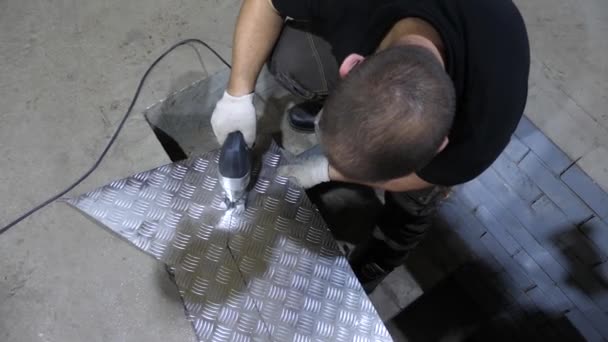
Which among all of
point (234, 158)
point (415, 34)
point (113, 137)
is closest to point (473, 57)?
point (415, 34)

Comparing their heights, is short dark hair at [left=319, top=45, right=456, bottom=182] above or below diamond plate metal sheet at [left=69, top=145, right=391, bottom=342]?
above

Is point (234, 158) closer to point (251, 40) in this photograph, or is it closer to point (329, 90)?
point (251, 40)

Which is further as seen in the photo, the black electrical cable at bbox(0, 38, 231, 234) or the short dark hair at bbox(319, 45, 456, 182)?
the black electrical cable at bbox(0, 38, 231, 234)

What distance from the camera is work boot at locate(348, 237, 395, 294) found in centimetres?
181

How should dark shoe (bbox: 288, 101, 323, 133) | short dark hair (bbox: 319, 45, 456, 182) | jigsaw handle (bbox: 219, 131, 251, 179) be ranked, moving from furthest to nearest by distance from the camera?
dark shoe (bbox: 288, 101, 323, 133)
jigsaw handle (bbox: 219, 131, 251, 179)
short dark hair (bbox: 319, 45, 456, 182)

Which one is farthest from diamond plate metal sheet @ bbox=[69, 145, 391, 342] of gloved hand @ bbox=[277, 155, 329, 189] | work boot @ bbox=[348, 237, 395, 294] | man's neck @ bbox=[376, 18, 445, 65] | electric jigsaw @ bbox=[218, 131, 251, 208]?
man's neck @ bbox=[376, 18, 445, 65]

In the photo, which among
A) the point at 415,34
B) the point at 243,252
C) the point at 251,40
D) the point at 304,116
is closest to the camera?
the point at 415,34

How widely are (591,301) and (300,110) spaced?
1545 mm

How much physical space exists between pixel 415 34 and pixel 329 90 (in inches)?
32.7

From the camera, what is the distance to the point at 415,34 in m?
0.89

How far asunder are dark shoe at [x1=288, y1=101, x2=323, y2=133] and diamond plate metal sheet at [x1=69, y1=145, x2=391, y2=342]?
705 millimetres

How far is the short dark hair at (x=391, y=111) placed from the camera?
2.39 ft

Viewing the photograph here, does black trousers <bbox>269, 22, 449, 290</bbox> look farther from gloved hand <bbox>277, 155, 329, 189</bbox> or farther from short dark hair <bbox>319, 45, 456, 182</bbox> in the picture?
short dark hair <bbox>319, 45, 456, 182</bbox>

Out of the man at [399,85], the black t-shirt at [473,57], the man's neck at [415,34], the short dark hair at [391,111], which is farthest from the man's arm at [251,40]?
the short dark hair at [391,111]
